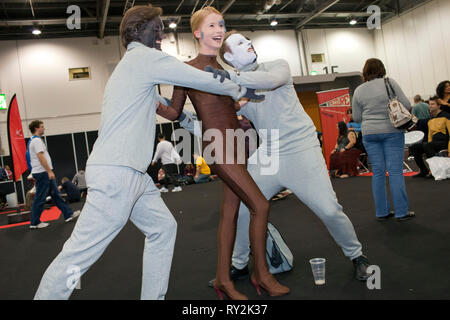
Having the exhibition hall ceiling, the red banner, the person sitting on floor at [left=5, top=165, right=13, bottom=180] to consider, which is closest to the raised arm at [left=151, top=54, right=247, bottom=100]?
the red banner

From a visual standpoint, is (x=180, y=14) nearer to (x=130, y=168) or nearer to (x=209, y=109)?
(x=209, y=109)

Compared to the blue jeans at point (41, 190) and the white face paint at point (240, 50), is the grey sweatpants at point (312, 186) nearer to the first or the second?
the white face paint at point (240, 50)

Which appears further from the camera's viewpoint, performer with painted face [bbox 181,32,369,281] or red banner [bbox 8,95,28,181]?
red banner [bbox 8,95,28,181]

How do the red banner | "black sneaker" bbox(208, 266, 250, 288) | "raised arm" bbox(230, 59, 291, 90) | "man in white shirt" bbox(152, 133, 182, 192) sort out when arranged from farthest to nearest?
"man in white shirt" bbox(152, 133, 182, 192) < the red banner < "black sneaker" bbox(208, 266, 250, 288) < "raised arm" bbox(230, 59, 291, 90)

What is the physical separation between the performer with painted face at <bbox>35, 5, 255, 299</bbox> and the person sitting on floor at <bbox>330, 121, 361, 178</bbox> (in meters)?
6.52

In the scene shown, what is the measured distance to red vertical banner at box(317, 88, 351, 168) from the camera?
938 centimetres

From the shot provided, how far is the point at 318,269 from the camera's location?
2287mm

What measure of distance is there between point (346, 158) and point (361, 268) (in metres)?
5.88

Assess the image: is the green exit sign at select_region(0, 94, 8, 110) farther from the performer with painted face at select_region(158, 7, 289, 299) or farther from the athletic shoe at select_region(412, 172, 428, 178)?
the performer with painted face at select_region(158, 7, 289, 299)

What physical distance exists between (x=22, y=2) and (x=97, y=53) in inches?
116

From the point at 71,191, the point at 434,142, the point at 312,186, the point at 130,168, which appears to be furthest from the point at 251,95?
the point at 71,191

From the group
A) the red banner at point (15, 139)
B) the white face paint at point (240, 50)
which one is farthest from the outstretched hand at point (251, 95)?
the red banner at point (15, 139)

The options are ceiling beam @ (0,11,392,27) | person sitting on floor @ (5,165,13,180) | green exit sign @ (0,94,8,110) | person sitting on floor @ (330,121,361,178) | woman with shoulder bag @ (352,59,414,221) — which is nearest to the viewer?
woman with shoulder bag @ (352,59,414,221)
